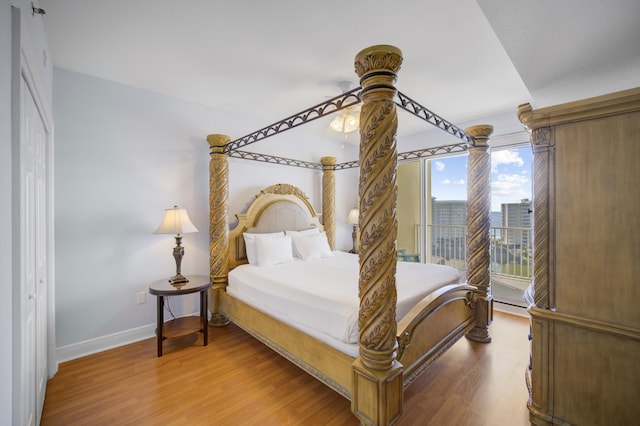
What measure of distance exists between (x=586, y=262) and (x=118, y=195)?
3.88 metres

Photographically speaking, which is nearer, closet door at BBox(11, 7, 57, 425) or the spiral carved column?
closet door at BBox(11, 7, 57, 425)

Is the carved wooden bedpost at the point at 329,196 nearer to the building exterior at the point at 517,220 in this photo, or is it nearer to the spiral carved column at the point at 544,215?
the building exterior at the point at 517,220

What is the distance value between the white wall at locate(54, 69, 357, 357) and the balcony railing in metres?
4.05

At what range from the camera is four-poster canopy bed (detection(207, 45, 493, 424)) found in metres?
1.48

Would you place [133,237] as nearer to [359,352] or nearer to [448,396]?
[359,352]

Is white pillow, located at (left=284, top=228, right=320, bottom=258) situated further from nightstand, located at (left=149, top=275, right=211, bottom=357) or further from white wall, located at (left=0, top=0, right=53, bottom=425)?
white wall, located at (left=0, top=0, right=53, bottom=425)

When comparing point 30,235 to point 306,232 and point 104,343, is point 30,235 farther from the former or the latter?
point 306,232

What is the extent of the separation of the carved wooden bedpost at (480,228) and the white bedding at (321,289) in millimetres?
260

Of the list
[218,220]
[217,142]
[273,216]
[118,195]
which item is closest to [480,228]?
[273,216]

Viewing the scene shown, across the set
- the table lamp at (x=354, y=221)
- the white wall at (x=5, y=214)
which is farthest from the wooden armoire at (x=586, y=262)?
the table lamp at (x=354, y=221)

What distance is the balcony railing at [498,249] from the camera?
4133 millimetres

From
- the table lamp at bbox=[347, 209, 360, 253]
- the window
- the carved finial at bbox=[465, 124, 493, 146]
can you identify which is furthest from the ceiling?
the table lamp at bbox=[347, 209, 360, 253]

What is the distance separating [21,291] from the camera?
113 cm

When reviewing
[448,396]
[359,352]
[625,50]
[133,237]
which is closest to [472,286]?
[448,396]
